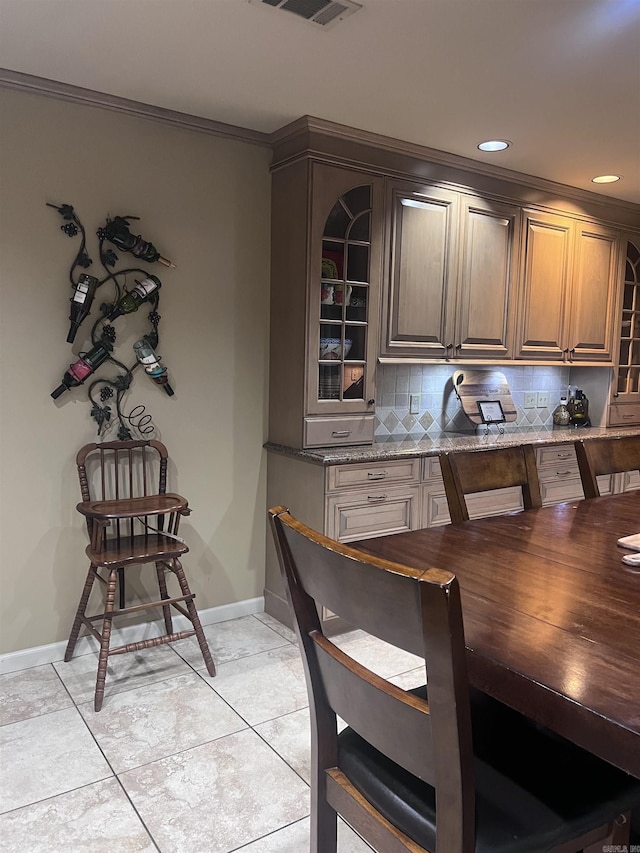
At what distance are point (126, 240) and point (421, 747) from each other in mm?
2458

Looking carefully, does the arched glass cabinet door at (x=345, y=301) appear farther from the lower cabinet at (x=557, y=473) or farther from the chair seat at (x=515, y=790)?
the chair seat at (x=515, y=790)

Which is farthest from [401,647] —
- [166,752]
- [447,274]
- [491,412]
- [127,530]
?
[491,412]

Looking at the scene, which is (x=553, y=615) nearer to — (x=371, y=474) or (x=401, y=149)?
(x=371, y=474)

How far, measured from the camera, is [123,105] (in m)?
2.78

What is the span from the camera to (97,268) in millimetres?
2801

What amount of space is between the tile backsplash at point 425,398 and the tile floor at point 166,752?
132 cm

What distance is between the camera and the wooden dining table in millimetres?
927

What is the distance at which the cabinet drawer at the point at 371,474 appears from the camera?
299 centimetres

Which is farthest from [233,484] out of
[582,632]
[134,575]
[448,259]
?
[582,632]

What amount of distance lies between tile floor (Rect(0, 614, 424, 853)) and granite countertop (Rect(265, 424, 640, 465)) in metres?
0.89

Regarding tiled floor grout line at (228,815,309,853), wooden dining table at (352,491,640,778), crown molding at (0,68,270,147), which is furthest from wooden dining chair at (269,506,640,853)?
crown molding at (0,68,270,147)

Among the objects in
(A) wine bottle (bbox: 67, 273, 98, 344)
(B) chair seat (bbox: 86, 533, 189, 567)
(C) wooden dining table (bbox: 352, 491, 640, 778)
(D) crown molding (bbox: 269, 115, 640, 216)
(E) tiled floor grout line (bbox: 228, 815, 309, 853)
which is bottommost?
(E) tiled floor grout line (bbox: 228, 815, 309, 853)

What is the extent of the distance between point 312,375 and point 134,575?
4.15 ft

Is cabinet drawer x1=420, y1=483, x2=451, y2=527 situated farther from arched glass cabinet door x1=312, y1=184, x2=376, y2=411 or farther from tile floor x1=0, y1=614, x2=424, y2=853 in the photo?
tile floor x1=0, y1=614, x2=424, y2=853
